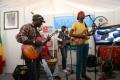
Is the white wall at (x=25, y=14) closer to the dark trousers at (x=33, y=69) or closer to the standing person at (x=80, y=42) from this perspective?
the standing person at (x=80, y=42)

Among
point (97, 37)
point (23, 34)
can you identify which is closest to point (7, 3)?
point (97, 37)

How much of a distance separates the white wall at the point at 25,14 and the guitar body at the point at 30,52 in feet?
13.1

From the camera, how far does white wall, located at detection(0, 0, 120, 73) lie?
26.9 ft

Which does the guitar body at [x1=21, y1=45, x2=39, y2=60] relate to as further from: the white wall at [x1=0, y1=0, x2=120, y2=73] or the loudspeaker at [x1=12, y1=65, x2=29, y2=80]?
the white wall at [x1=0, y1=0, x2=120, y2=73]

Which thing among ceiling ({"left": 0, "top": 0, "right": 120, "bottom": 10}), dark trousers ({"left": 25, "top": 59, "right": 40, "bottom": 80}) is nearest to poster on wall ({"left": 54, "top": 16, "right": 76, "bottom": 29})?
ceiling ({"left": 0, "top": 0, "right": 120, "bottom": 10})

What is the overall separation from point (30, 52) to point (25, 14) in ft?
14.3

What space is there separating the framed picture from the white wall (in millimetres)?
96

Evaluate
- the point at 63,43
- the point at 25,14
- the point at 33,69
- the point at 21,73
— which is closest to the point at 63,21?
the point at 63,43

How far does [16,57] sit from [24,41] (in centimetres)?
420

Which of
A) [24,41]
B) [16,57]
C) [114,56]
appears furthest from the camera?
[16,57]

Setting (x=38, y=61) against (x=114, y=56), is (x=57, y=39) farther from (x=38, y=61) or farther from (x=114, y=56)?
(x=38, y=61)

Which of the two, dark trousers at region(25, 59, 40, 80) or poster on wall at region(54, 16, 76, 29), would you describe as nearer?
dark trousers at region(25, 59, 40, 80)

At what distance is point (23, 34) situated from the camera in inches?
162

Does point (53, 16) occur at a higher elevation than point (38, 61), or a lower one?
higher
